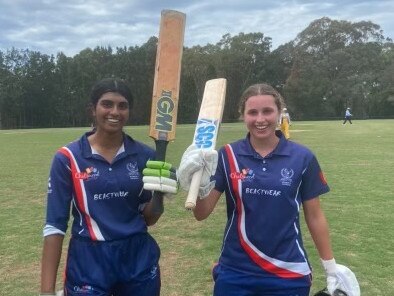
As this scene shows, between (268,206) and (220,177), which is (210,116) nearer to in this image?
(220,177)

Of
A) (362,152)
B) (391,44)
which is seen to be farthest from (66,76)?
(362,152)

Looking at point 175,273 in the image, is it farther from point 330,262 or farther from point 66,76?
point 66,76

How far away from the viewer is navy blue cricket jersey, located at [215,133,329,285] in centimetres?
251

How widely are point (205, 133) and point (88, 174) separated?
0.70 meters

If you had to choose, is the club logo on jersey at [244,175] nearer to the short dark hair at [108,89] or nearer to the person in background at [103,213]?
the person in background at [103,213]

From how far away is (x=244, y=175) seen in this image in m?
2.55

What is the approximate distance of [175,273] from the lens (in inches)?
193

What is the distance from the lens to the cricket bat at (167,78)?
2824mm

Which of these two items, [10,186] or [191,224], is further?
[10,186]

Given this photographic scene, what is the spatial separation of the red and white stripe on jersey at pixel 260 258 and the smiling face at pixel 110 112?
637mm

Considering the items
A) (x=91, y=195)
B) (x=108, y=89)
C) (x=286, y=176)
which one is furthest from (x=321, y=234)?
(x=108, y=89)

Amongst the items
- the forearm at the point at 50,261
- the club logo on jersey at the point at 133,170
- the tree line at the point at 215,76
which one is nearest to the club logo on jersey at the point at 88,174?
the club logo on jersey at the point at 133,170

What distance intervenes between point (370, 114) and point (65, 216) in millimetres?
63562

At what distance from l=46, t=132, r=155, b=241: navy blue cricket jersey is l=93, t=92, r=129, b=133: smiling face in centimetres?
15
